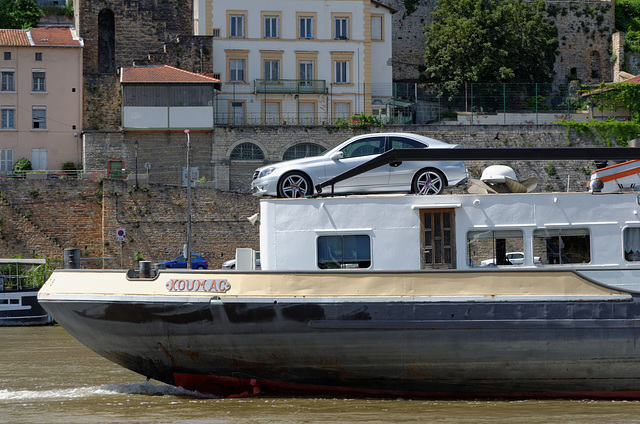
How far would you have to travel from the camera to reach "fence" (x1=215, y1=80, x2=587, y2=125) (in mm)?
48938

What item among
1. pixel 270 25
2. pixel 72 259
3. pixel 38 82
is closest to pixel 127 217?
pixel 38 82

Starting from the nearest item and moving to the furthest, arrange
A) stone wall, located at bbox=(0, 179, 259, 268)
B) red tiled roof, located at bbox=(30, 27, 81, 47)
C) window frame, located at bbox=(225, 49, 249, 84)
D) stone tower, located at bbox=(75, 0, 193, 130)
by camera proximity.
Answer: stone wall, located at bbox=(0, 179, 259, 268) < red tiled roof, located at bbox=(30, 27, 81, 47) < window frame, located at bbox=(225, 49, 249, 84) < stone tower, located at bbox=(75, 0, 193, 130)

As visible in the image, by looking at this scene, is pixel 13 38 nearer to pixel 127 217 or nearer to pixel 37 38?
pixel 37 38

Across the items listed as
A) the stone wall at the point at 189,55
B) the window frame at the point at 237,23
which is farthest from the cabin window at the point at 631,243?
the window frame at the point at 237,23

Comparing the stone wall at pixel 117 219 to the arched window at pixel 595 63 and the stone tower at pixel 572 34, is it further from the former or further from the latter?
the arched window at pixel 595 63

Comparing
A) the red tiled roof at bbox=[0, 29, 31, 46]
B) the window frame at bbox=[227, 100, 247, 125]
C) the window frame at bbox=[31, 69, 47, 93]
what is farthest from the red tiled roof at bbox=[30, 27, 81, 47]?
the window frame at bbox=[227, 100, 247, 125]

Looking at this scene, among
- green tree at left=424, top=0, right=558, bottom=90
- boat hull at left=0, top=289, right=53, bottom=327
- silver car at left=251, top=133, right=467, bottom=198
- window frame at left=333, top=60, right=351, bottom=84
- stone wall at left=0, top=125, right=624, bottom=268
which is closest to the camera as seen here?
silver car at left=251, top=133, right=467, bottom=198

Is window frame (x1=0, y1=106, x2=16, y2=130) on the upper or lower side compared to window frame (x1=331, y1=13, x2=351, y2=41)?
lower

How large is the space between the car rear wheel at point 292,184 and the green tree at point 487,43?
35.6m

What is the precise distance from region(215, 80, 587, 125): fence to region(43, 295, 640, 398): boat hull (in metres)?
33.7

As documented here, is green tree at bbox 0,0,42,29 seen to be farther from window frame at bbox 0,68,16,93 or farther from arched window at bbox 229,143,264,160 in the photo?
arched window at bbox 229,143,264,160

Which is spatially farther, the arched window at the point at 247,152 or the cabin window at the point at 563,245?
the arched window at the point at 247,152

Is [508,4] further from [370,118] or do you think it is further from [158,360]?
[158,360]

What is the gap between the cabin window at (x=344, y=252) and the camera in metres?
14.7
